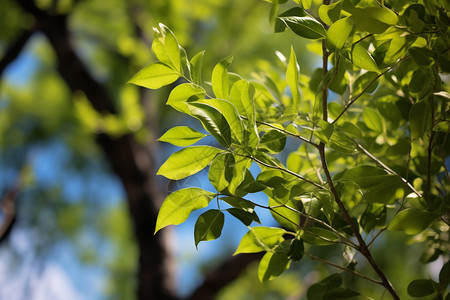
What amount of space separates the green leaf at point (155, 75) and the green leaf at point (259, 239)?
0.11 meters

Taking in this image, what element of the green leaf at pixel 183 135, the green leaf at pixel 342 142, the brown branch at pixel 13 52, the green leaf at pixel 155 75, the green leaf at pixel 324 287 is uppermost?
the green leaf at pixel 155 75

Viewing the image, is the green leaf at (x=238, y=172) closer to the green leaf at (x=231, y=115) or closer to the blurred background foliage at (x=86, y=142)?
the green leaf at (x=231, y=115)

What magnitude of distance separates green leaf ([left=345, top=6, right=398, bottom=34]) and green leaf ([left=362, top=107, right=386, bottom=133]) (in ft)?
0.45

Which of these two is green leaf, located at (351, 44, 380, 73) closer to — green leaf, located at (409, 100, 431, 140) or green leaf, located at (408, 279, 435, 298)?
green leaf, located at (409, 100, 431, 140)

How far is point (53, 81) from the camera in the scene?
298 cm

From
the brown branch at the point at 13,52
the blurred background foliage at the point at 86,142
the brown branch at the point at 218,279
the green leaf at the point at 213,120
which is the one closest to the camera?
the green leaf at the point at 213,120

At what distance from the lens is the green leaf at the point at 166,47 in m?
0.23

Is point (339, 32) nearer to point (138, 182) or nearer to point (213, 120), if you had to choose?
point (213, 120)

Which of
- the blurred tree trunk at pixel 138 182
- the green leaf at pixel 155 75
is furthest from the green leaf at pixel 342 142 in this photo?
the blurred tree trunk at pixel 138 182

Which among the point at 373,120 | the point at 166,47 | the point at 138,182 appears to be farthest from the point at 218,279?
the point at 166,47

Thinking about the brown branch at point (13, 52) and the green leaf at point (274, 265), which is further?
the brown branch at point (13, 52)

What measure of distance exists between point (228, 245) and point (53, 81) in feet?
5.71

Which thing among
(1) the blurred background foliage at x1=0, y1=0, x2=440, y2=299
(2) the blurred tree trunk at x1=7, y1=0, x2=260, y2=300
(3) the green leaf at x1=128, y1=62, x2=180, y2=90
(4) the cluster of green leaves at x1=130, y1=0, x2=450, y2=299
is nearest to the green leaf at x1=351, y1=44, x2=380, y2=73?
(4) the cluster of green leaves at x1=130, y1=0, x2=450, y2=299

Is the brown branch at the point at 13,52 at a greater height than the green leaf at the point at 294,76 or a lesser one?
lesser
